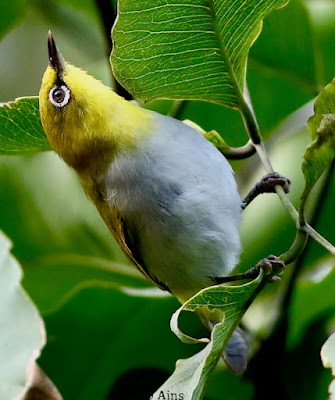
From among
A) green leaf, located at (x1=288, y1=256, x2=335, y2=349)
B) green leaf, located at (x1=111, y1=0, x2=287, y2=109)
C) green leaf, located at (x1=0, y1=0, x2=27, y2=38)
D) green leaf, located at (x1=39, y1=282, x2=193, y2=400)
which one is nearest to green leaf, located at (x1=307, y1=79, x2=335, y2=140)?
green leaf, located at (x1=111, y1=0, x2=287, y2=109)

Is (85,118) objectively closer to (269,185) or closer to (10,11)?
(269,185)

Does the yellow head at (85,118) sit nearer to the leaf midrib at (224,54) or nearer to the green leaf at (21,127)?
the green leaf at (21,127)

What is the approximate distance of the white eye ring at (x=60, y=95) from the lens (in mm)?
1057

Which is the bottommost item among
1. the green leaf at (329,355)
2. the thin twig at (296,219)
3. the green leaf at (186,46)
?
the green leaf at (329,355)

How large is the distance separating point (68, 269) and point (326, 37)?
67cm

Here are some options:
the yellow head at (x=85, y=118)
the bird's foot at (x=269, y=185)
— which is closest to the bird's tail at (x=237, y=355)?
the bird's foot at (x=269, y=185)

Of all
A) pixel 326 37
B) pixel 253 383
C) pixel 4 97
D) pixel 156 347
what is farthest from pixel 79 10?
pixel 253 383

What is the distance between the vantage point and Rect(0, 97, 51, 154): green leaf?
3.12 ft

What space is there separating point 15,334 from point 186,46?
446 millimetres

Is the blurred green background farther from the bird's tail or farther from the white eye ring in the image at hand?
the white eye ring

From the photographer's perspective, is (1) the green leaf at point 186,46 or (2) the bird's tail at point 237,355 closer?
(1) the green leaf at point 186,46

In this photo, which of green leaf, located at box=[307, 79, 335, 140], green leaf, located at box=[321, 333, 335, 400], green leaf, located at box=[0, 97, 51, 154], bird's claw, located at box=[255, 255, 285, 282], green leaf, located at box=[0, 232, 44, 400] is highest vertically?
green leaf, located at box=[307, 79, 335, 140]

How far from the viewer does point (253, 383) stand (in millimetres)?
1051

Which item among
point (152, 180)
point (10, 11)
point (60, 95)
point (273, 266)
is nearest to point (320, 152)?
point (273, 266)
